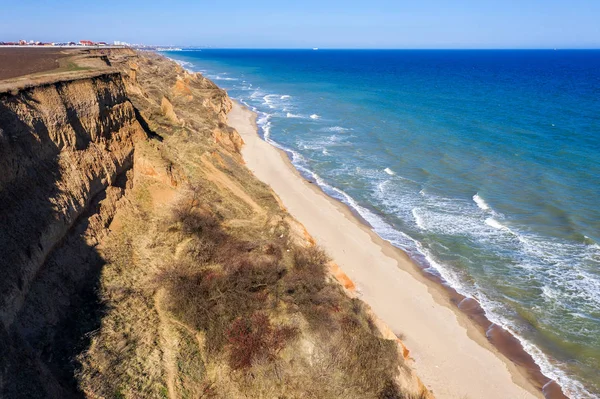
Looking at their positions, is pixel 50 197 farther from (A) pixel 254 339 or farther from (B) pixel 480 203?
(B) pixel 480 203

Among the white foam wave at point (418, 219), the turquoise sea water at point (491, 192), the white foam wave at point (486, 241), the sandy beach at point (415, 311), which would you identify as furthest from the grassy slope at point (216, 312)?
the white foam wave at point (418, 219)

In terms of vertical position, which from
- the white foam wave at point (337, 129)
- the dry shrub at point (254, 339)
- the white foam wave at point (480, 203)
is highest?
the white foam wave at point (337, 129)

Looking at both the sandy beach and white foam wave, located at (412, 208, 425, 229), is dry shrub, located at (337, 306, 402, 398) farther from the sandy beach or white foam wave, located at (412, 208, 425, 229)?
white foam wave, located at (412, 208, 425, 229)

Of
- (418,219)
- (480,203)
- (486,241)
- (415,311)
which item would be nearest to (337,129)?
(480,203)

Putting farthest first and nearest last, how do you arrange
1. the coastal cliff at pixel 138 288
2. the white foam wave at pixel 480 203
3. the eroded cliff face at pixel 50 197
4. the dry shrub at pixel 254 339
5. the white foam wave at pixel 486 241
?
the white foam wave at pixel 480 203
the white foam wave at pixel 486 241
the dry shrub at pixel 254 339
the coastal cliff at pixel 138 288
the eroded cliff face at pixel 50 197

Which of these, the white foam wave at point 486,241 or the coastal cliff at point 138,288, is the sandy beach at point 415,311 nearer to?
the white foam wave at point 486,241

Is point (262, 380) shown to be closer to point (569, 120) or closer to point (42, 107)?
point (42, 107)
